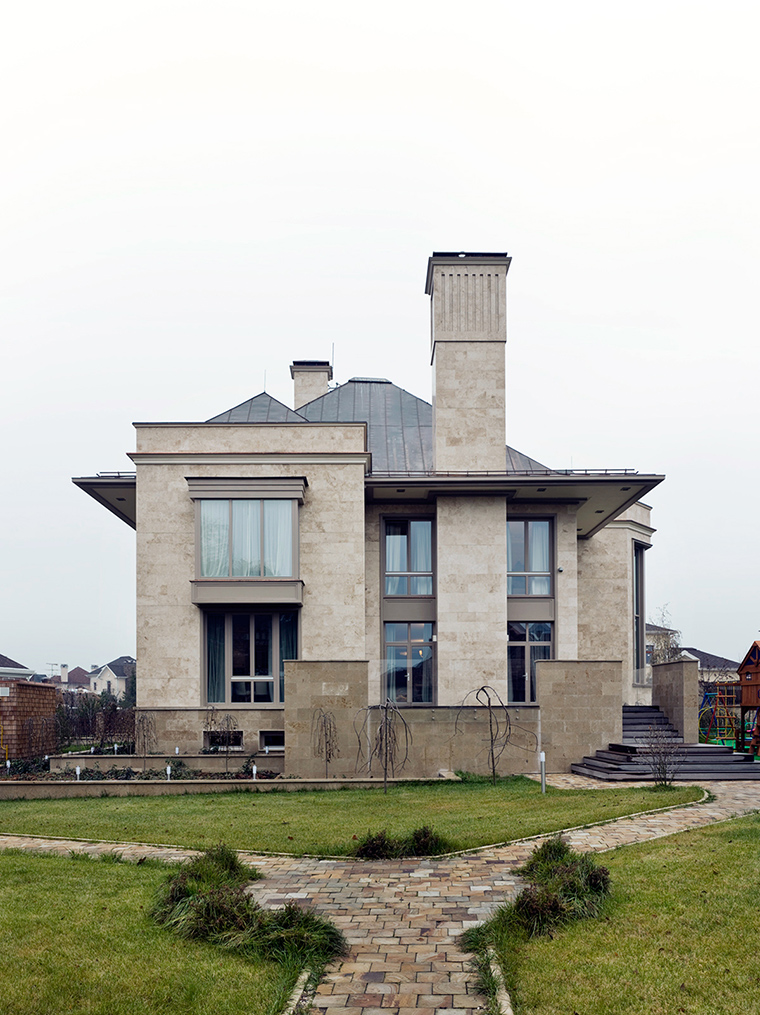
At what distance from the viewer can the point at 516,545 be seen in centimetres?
2588

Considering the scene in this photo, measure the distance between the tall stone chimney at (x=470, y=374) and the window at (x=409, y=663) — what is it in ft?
15.0

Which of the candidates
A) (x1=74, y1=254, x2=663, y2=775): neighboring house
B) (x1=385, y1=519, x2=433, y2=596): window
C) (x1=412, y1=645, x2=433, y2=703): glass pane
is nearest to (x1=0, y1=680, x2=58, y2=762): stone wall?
(x1=74, y1=254, x2=663, y2=775): neighboring house

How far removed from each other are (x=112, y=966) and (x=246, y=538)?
1800 centimetres

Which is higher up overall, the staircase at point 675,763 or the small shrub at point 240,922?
the small shrub at point 240,922

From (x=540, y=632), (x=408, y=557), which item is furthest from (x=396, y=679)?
(x=540, y=632)

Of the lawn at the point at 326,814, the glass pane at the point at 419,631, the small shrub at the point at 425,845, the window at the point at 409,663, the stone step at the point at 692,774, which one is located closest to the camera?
the small shrub at the point at 425,845

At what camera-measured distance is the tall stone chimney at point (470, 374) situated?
24906mm

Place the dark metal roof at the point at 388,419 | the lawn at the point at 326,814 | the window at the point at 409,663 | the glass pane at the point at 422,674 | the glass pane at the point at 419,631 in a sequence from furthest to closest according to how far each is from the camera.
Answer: the dark metal roof at the point at 388,419 → the glass pane at the point at 419,631 → the glass pane at the point at 422,674 → the window at the point at 409,663 → the lawn at the point at 326,814

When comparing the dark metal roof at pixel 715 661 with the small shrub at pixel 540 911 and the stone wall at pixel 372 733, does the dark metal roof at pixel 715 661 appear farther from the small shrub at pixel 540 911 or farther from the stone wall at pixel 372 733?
the small shrub at pixel 540 911

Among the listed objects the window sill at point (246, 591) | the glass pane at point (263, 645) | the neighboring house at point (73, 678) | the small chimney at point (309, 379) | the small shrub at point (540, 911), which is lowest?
the neighboring house at point (73, 678)

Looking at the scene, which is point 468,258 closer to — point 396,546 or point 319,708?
point 396,546

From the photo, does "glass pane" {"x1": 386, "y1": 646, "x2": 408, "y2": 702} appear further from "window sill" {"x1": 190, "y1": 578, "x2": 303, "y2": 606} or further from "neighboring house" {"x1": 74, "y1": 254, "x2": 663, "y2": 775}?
"window sill" {"x1": 190, "y1": 578, "x2": 303, "y2": 606}

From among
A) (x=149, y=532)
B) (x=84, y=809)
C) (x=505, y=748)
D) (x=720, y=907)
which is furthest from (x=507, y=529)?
(x=720, y=907)

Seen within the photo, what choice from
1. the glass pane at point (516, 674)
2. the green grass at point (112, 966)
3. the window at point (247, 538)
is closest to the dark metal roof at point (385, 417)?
the window at point (247, 538)
